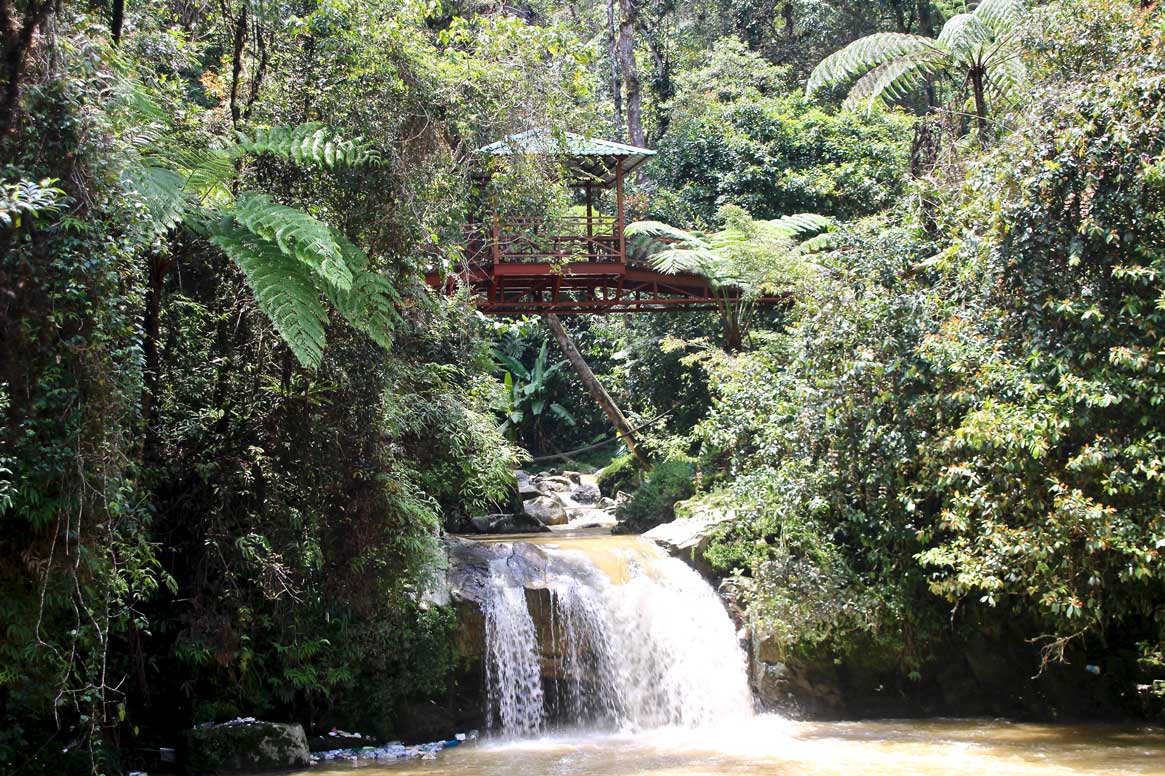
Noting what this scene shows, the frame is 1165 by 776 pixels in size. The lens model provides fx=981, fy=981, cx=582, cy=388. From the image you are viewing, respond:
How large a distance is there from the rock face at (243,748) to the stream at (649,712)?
1.61ft

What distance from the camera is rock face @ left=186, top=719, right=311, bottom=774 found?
27.0 ft

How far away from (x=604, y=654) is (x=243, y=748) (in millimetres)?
3801

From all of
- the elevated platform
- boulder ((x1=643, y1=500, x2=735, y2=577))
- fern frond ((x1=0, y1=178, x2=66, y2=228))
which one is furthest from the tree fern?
fern frond ((x1=0, y1=178, x2=66, y2=228))

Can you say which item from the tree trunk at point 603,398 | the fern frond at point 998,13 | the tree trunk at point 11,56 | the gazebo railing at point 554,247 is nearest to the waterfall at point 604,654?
the gazebo railing at point 554,247

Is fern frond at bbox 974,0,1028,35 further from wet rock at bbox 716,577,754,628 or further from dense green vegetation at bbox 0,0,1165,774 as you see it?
wet rock at bbox 716,577,754,628

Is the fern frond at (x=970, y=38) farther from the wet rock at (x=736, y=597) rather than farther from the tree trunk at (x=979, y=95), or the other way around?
the wet rock at (x=736, y=597)

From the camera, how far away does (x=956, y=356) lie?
8852 millimetres

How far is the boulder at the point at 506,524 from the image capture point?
16.4 metres

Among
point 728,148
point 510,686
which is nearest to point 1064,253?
point 510,686

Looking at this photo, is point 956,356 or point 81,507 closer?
point 81,507

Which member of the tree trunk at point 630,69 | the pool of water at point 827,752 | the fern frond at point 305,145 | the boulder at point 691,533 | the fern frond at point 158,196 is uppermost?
the tree trunk at point 630,69

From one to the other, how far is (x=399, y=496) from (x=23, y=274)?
3581mm

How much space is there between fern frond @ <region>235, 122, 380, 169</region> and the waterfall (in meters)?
5.20

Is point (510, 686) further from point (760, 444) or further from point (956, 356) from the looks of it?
point (956, 356)
